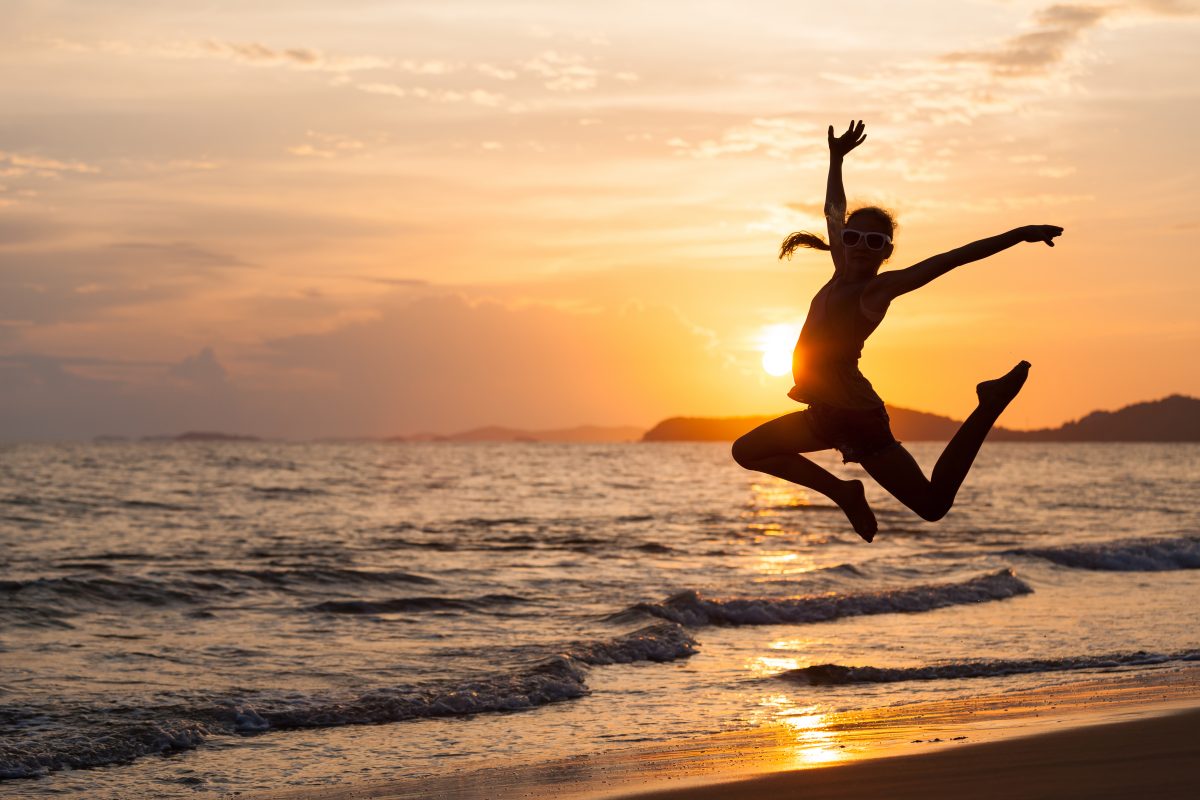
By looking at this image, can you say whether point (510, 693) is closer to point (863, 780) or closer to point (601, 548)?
point (863, 780)

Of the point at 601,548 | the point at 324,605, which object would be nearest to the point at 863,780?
the point at 324,605

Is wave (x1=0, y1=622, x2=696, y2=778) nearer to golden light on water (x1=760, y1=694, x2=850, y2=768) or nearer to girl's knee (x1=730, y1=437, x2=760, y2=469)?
golden light on water (x1=760, y1=694, x2=850, y2=768)

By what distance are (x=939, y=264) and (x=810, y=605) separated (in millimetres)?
12307

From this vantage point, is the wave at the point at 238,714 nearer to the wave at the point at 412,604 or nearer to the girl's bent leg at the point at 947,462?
the wave at the point at 412,604

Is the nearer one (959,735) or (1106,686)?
(959,735)

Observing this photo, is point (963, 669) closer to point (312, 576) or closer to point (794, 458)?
point (794, 458)

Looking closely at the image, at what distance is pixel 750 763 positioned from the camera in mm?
8336

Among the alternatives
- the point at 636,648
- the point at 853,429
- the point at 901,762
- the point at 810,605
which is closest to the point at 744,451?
the point at 853,429

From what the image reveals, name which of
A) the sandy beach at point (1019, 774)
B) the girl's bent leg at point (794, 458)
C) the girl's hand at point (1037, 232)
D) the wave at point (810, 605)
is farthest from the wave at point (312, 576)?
the girl's hand at point (1037, 232)

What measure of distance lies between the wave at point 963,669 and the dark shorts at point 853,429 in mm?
5661

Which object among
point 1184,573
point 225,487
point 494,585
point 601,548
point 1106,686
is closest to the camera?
point 1106,686

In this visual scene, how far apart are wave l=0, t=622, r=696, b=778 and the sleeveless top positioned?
228 inches

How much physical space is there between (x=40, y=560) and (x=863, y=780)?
20039 millimetres

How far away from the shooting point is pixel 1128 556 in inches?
936
